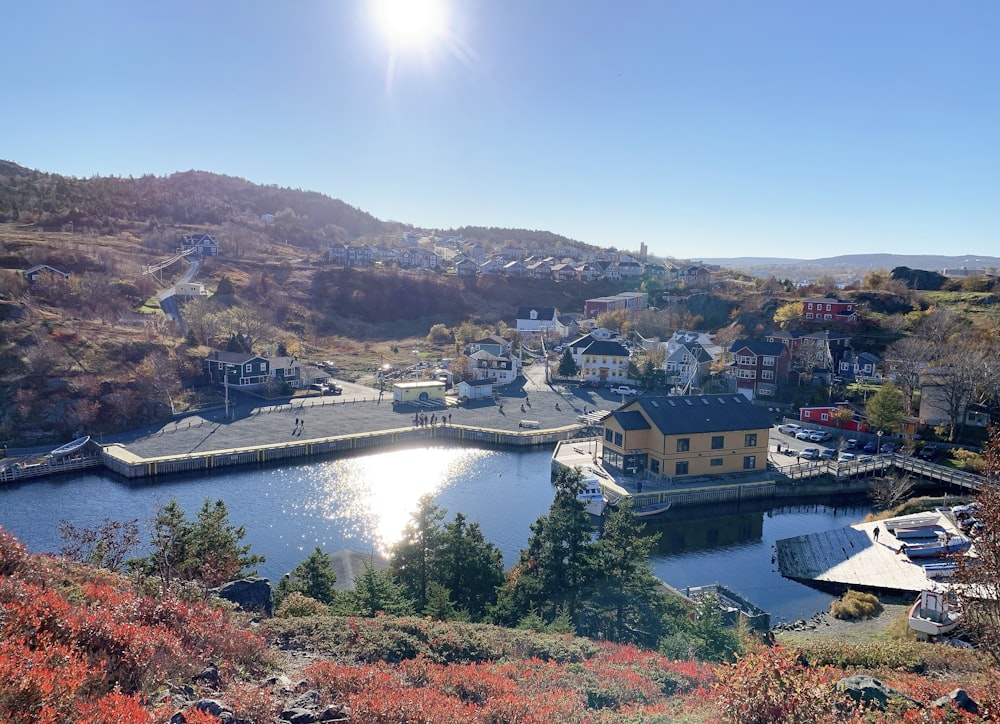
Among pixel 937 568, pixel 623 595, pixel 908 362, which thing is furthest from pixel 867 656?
pixel 908 362

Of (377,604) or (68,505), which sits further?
(68,505)

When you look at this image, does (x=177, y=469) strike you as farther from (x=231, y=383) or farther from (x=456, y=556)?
(x=456, y=556)

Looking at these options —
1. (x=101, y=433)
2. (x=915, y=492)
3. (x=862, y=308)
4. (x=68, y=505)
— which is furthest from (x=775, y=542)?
(x=862, y=308)

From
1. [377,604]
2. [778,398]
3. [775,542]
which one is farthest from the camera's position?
[778,398]

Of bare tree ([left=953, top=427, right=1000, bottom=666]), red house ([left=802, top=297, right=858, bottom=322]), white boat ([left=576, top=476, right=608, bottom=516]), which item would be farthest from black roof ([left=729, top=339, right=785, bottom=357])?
bare tree ([left=953, top=427, right=1000, bottom=666])

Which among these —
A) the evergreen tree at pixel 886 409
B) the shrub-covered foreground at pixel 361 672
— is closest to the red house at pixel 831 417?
the evergreen tree at pixel 886 409

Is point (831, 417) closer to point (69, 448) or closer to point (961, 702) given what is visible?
point (961, 702)
